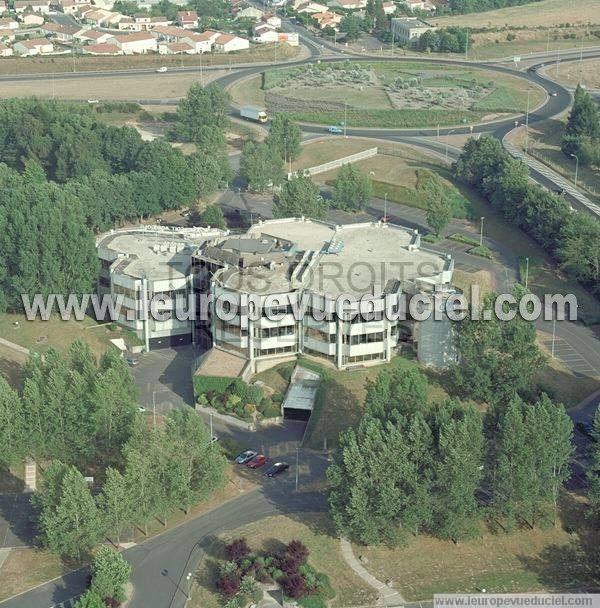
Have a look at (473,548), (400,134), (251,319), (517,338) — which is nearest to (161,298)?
(251,319)

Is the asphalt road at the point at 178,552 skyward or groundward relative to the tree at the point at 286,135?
groundward

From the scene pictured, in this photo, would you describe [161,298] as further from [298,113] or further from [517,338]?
[298,113]

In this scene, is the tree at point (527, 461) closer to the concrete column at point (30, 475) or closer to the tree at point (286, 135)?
the concrete column at point (30, 475)

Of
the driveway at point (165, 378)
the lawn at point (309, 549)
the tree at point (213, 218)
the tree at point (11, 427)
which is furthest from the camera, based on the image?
the tree at point (213, 218)

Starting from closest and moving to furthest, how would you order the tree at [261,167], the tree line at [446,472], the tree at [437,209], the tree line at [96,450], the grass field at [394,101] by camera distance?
the tree line at [96,450] → the tree line at [446,472] → the tree at [437,209] → the tree at [261,167] → the grass field at [394,101]

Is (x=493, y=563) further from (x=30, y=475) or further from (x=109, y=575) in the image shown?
(x=30, y=475)

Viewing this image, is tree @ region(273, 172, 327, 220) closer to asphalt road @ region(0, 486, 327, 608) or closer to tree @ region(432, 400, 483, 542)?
asphalt road @ region(0, 486, 327, 608)

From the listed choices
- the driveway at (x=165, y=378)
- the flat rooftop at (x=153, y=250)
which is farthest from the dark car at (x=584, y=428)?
the flat rooftop at (x=153, y=250)
